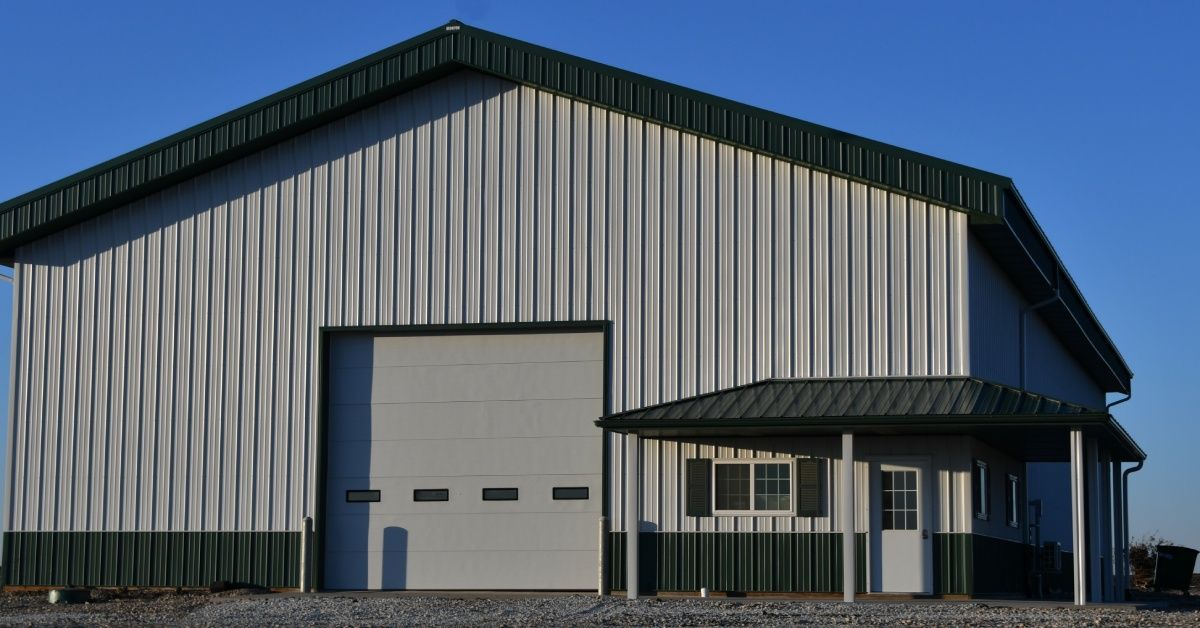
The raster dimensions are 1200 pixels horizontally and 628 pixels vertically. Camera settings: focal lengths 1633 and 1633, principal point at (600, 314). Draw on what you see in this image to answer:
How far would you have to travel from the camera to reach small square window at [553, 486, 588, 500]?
78.9 feet

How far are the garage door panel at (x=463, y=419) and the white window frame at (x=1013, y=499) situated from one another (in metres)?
6.53

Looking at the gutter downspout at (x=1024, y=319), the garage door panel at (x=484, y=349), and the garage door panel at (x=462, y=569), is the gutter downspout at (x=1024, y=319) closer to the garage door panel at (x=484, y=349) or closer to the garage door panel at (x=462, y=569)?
the garage door panel at (x=484, y=349)

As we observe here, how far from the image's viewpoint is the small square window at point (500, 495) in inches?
958

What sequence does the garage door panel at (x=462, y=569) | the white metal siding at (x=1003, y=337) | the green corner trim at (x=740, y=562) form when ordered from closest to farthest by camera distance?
the green corner trim at (x=740, y=562) → the white metal siding at (x=1003, y=337) → the garage door panel at (x=462, y=569)

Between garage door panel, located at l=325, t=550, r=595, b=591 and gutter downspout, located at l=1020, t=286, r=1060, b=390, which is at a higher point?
gutter downspout, located at l=1020, t=286, r=1060, b=390

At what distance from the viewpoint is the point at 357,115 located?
991 inches

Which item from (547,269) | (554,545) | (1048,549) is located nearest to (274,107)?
(547,269)

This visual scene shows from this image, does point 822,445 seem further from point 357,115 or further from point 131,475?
point 131,475

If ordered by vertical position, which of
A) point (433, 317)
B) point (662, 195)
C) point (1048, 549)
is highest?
point (662, 195)

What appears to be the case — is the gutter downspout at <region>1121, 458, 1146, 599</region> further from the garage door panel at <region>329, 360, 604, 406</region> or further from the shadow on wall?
the shadow on wall

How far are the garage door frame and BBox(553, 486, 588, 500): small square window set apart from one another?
0.41 metres

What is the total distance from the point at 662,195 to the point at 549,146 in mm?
1904

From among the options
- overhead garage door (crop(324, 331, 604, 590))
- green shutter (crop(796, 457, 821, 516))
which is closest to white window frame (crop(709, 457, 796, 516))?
green shutter (crop(796, 457, 821, 516))

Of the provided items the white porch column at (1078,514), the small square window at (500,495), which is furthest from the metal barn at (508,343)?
the white porch column at (1078,514)
